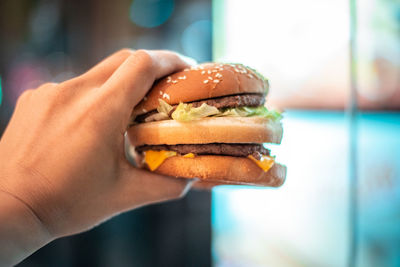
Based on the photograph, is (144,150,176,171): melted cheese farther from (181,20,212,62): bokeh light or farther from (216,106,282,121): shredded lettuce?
(181,20,212,62): bokeh light

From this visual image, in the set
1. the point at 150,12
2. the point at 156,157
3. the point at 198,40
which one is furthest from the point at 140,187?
the point at 150,12

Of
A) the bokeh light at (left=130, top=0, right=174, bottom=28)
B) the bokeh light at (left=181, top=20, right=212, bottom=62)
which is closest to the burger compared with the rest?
the bokeh light at (left=181, top=20, right=212, bottom=62)

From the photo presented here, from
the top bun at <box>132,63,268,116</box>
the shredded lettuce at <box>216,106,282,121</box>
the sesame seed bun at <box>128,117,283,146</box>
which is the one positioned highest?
the top bun at <box>132,63,268,116</box>

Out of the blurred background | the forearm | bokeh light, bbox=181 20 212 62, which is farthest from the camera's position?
bokeh light, bbox=181 20 212 62

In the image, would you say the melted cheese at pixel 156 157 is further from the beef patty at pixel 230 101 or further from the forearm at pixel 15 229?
the forearm at pixel 15 229

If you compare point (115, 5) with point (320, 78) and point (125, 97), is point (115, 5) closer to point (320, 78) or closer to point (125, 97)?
point (320, 78)
